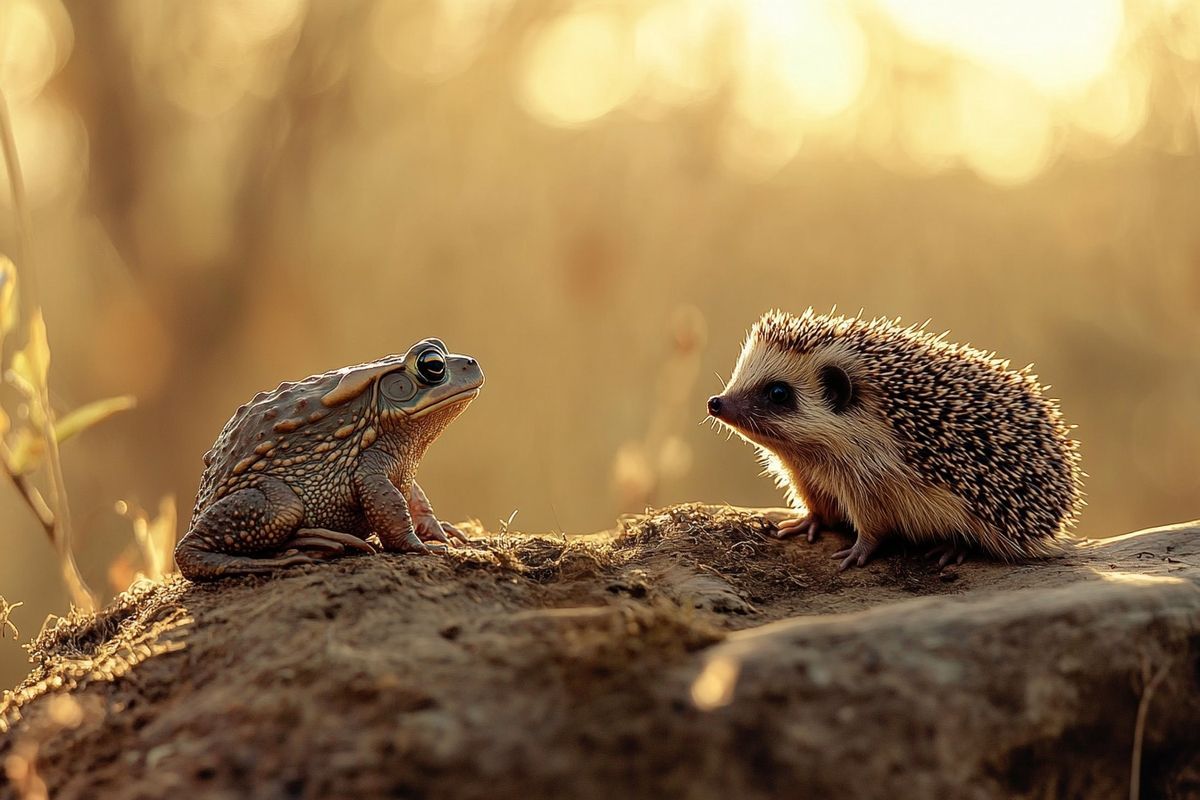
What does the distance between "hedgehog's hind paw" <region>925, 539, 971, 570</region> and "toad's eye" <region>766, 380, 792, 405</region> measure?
103 cm

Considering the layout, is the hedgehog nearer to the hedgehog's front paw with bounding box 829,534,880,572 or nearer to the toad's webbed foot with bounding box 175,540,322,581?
the hedgehog's front paw with bounding box 829,534,880,572

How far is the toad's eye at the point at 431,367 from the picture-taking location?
12.9 feet

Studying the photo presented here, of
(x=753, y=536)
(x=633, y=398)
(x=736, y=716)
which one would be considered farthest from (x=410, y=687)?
(x=633, y=398)

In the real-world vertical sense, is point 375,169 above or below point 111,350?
above

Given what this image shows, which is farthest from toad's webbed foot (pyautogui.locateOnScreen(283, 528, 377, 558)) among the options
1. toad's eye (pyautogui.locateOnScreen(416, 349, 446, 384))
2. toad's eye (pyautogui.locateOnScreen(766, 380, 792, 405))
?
toad's eye (pyautogui.locateOnScreen(766, 380, 792, 405))

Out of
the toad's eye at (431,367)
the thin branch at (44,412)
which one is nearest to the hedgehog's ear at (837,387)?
the toad's eye at (431,367)

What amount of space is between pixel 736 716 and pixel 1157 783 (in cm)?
Result: 141

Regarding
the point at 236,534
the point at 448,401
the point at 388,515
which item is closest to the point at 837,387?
the point at 448,401

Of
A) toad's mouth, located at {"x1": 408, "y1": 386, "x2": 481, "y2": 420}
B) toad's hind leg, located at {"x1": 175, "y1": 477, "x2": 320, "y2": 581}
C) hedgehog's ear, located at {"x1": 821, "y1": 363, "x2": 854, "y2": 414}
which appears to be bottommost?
hedgehog's ear, located at {"x1": 821, "y1": 363, "x2": 854, "y2": 414}

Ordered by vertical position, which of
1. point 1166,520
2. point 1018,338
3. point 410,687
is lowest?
point 1166,520

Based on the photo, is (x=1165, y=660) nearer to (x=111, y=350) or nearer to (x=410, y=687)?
(x=410, y=687)

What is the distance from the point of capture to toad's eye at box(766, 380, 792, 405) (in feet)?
16.6

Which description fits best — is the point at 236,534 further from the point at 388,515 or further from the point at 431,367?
the point at 431,367

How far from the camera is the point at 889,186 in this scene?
34.6 feet
